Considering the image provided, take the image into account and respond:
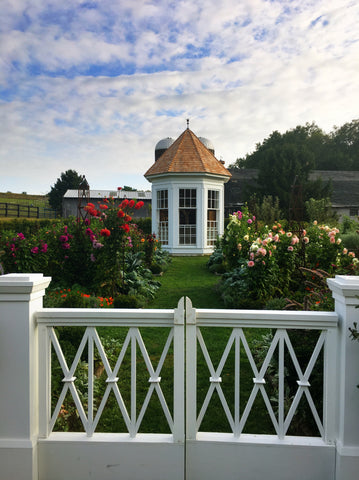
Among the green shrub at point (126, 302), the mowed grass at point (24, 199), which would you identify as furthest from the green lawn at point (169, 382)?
the mowed grass at point (24, 199)

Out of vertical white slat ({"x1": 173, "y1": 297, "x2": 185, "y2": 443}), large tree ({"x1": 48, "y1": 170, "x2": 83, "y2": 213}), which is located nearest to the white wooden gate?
vertical white slat ({"x1": 173, "y1": 297, "x2": 185, "y2": 443})

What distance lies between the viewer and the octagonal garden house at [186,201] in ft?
47.1

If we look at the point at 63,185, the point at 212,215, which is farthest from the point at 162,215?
the point at 63,185

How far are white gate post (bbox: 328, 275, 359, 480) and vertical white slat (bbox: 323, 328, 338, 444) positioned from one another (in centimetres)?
2

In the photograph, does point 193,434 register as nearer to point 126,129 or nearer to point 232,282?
point 232,282

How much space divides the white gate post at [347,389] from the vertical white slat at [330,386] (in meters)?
0.02

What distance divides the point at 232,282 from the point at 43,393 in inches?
227

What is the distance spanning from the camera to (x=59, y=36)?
23.9 ft

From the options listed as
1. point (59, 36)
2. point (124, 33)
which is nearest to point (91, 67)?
point (59, 36)

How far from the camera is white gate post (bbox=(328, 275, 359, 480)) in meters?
1.80

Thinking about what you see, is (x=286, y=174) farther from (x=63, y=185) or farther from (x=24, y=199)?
(x=24, y=199)

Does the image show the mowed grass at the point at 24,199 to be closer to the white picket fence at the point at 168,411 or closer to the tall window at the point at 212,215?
the tall window at the point at 212,215

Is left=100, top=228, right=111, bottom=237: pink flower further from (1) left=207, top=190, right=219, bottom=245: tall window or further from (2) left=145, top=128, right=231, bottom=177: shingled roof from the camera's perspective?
(1) left=207, top=190, right=219, bottom=245: tall window

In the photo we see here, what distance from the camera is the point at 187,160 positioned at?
47.8 feet
